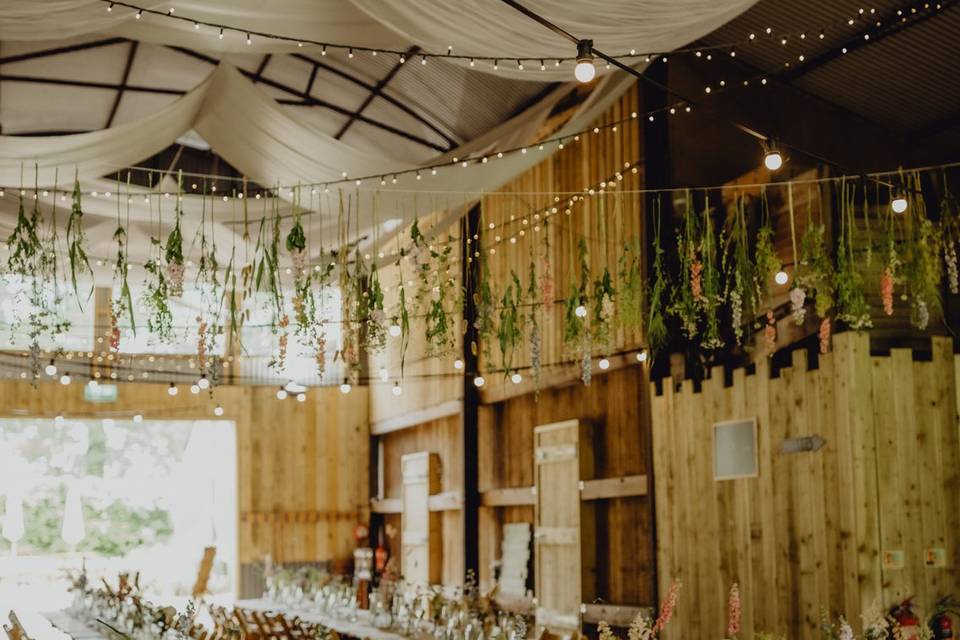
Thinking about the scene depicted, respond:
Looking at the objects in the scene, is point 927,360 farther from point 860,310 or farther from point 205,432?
point 205,432

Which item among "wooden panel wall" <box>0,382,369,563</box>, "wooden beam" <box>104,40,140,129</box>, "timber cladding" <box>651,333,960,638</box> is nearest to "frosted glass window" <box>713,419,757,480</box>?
"timber cladding" <box>651,333,960,638</box>

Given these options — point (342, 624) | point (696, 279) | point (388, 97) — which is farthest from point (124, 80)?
point (696, 279)

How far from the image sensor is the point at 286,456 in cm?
1694

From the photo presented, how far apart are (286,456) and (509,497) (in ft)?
16.2

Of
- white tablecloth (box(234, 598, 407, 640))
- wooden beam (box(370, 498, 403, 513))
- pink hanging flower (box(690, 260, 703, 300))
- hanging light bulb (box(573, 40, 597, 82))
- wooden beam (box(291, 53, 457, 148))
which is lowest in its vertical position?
white tablecloth (box(234, 598, 407, 640))

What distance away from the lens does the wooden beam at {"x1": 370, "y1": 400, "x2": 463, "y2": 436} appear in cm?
1438

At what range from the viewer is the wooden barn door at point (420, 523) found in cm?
1488

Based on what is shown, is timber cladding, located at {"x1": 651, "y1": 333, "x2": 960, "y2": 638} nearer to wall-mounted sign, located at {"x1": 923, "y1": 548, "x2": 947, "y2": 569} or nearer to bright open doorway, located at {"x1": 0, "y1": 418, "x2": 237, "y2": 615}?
wall-mounted sign, located at {"x1": 923, "y1": 548, "x2": 947, "y2": 569}

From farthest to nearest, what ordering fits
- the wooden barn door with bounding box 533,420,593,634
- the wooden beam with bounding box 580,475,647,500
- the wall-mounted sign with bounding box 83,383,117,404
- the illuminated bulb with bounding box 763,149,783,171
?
the wall-mounted sign with bounding box 83,383,117,404 < the wooden barn door with bounding box 533,420,593,634 < the wooden beam with bounding box 580,475,647,500 < the illuminated bulb with bounding box 763,149,783,171

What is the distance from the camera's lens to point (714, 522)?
9062 mm

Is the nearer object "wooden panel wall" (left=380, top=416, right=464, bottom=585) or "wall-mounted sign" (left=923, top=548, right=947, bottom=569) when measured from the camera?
"wall-mounted sign" (left=923, top=548, right=947, bottom=569)

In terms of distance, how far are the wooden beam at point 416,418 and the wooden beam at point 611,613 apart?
368cm

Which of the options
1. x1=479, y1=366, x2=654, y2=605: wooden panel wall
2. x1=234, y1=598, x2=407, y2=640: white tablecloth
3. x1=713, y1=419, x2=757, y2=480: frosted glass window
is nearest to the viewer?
x1=713, y1=419, x2=757, y2=480: frosted glass window

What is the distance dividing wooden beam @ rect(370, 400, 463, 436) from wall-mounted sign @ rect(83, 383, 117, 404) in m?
3.78
